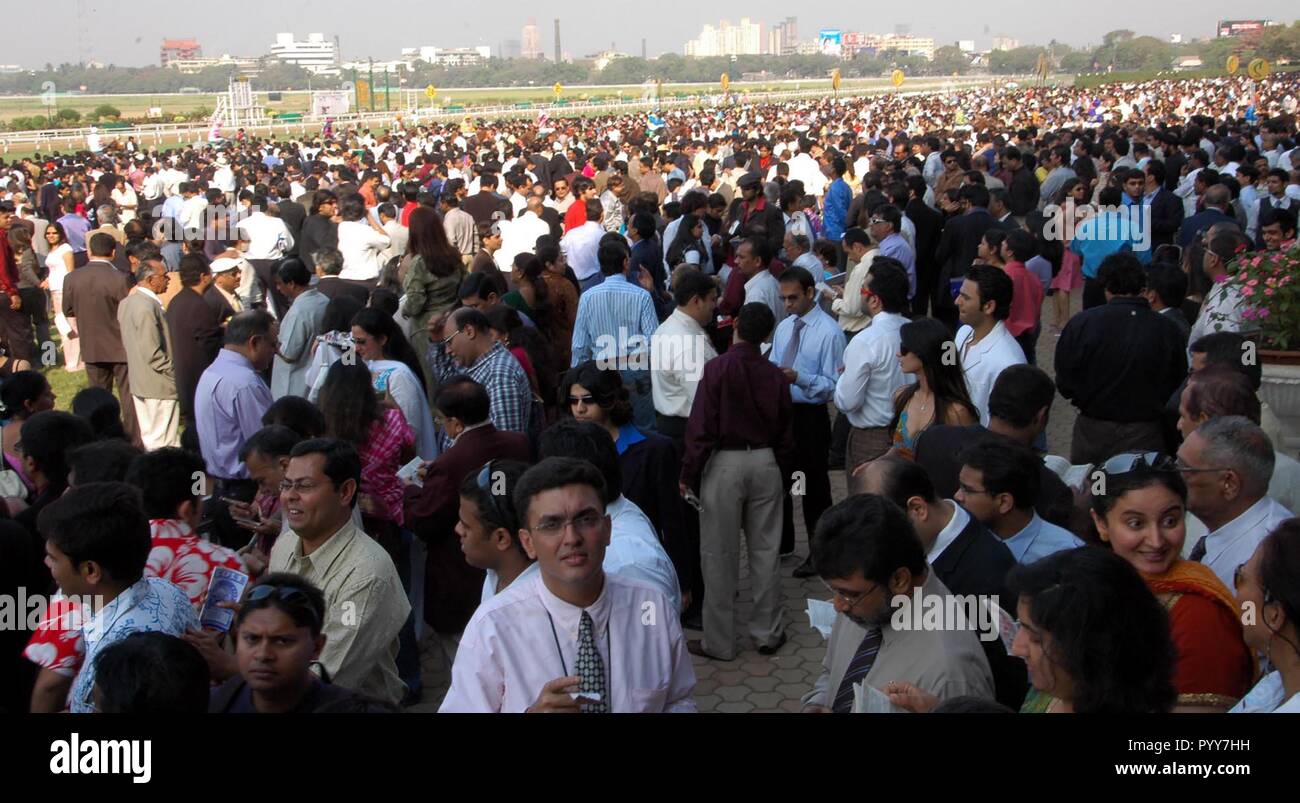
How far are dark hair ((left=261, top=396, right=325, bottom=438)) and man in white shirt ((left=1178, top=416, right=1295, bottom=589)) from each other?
12.1 feet

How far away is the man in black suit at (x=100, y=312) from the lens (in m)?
9.16

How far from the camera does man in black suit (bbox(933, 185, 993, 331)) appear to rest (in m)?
10.6

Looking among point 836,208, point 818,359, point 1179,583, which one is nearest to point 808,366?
point 818,359

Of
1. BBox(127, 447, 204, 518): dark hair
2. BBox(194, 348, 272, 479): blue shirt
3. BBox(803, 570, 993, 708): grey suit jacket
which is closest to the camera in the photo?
BBox(803, 570, 993, 708): grey suit jacket

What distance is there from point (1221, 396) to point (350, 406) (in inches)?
152

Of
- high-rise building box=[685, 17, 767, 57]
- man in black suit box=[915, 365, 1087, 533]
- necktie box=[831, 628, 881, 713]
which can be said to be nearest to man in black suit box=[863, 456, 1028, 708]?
necktie box=[831, 628, 881, 713]

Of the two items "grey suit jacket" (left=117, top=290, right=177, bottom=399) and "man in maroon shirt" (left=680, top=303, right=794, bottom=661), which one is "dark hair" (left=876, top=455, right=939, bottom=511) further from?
"grey suit jacket" (left=117, top=290, right=177, bottom=399)

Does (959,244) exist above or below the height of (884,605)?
above

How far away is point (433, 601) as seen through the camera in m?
5.05

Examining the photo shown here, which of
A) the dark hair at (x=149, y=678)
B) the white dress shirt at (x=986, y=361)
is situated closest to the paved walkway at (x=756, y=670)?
the white dress shirt at (x=986, y=361)

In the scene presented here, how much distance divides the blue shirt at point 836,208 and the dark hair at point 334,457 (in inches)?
425

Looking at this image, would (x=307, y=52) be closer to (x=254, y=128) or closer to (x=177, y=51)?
(x=177, y=51)

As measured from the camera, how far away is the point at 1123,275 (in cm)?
617

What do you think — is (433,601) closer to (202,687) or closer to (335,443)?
(335,443)
